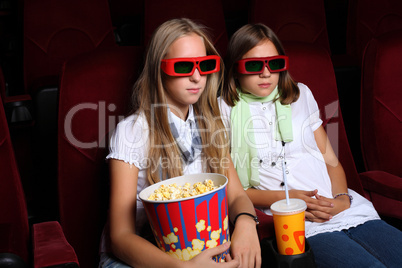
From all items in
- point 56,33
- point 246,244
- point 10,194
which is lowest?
point 246,244

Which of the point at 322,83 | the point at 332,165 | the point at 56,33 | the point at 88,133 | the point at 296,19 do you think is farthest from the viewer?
the point at 296,19

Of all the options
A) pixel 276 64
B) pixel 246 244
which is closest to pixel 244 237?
pixel 246 244

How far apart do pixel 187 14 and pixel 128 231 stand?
1.34m

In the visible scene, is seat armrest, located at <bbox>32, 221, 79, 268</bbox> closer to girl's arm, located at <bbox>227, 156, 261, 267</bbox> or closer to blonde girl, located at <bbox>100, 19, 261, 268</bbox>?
blonde girl, located at <bbox>100, 19, 261, 268</bbox>

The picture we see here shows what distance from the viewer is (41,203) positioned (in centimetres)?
164

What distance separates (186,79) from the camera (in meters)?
1.07

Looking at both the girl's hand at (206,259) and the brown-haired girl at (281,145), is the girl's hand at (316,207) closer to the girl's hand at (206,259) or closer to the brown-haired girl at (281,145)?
the brown-haired girl at (281,145)

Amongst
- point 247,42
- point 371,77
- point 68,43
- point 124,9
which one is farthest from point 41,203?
point 124,9

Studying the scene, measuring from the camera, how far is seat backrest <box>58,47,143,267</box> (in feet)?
3.87

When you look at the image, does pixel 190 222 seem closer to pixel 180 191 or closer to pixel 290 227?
pixel 180 191

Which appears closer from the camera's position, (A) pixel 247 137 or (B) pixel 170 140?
(B) pixel 170 140

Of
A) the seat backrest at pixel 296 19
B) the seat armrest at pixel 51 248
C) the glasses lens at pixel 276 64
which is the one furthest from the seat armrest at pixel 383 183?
the seat backrest at pixel 296 19

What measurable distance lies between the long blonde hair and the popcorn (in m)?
0.18

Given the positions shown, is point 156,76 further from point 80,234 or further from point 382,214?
point 382,214
